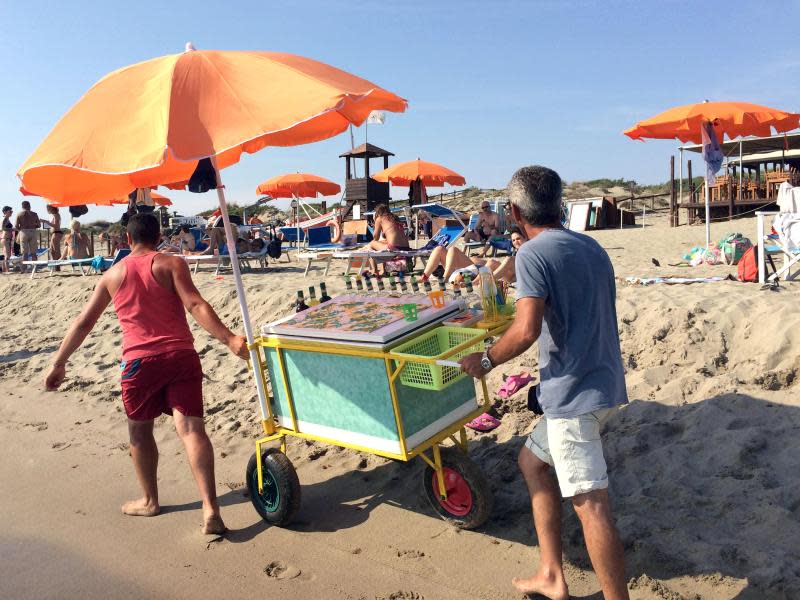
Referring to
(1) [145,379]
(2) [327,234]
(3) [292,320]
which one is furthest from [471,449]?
(2) [327,234]

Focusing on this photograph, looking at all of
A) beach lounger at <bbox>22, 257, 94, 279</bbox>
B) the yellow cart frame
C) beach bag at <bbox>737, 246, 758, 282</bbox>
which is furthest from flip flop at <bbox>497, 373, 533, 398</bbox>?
beach lounger at <bbox>22, 257, 94, 279</bbox>

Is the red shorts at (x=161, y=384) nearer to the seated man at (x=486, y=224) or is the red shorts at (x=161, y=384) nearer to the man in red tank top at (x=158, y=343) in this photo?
the man in red tank top at (x=158, y=343)

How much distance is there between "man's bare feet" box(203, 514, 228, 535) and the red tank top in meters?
0.93

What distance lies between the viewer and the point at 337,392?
3.34 m

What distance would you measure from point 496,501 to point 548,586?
91 cm

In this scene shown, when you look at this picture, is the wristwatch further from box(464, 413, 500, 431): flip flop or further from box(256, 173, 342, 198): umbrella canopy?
box(256, 173, 342, 198): umbrella canopy

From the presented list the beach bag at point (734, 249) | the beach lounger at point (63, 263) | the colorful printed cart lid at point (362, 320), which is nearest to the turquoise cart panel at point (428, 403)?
the colorful printed cart lid at point (362, 320)

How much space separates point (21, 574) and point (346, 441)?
1.78 meters

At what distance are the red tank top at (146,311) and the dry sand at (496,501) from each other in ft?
3.44

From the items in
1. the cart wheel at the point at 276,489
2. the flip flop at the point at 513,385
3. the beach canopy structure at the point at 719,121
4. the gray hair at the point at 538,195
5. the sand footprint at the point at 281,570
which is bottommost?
the sand footprint at the point at 281,570

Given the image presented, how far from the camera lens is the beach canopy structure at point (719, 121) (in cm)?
985

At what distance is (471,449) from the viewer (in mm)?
4301

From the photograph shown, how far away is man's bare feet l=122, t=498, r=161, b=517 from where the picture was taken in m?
3.95

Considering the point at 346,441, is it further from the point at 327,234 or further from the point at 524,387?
the point at 327,234
